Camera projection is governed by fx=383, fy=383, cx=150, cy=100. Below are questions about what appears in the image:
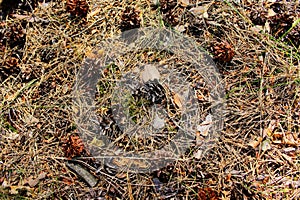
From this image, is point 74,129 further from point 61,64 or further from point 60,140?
point 61,64

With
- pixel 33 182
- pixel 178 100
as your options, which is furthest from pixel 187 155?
pixel 33 182

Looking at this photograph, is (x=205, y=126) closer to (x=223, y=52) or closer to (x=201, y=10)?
(x=223, y=52)

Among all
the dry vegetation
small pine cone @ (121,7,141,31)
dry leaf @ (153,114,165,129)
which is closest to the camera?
the dry vegetation

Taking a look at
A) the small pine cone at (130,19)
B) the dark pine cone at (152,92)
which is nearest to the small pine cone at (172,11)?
the small pine cone at (130,19)

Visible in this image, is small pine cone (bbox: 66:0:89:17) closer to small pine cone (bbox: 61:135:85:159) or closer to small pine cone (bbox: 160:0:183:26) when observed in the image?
small pine cone (bbox: 160:0:183:26)

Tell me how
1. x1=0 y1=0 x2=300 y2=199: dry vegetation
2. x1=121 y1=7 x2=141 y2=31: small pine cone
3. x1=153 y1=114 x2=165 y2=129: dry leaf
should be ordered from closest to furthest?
1. x1=0 y1=0 x2=300 y2=199: dry vegetation
2. x1=153 y1=114 x2=165 y2=129: dry leaf
3. x1=121 y1=7 x2=141 y2=31: small pine cone

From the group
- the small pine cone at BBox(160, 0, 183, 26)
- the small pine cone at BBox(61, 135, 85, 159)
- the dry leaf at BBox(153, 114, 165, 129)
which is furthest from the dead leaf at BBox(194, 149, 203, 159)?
the small pine cone at BBox(160, 0, 183, 26)
